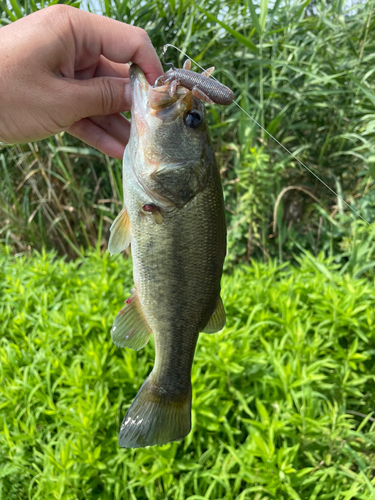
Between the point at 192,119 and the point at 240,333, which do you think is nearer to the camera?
the point at 192,119

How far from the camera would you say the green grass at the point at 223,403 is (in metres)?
1.86

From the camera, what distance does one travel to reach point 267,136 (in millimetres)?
3531

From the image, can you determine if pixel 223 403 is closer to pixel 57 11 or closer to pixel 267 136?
pixel 57 11

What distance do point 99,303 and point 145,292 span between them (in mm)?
1401

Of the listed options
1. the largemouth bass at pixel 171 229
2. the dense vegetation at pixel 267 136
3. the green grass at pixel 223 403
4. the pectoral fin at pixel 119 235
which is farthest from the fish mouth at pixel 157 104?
the dense vegetation at pixel 267 136

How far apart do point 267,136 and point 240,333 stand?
6.53ft

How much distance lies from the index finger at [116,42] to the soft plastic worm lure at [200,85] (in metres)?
0.41

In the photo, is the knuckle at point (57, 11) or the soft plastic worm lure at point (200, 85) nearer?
the soft plastic worm lure at point (200, 85)

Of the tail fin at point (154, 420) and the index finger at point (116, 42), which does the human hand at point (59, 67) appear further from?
the tail fin at point (154, 420)

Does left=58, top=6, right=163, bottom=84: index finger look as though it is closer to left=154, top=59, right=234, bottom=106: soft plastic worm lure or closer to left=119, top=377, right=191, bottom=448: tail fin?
left=154, top=59, right=234, bottom=106: soft plastic worm lure

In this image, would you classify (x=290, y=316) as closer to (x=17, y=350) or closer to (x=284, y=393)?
(x=284, y=393)

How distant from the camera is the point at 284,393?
2102mm

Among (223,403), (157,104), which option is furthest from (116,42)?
(223,403)

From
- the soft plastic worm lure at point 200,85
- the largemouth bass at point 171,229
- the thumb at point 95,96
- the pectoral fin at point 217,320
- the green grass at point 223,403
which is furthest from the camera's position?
the green grass at point 223,403
